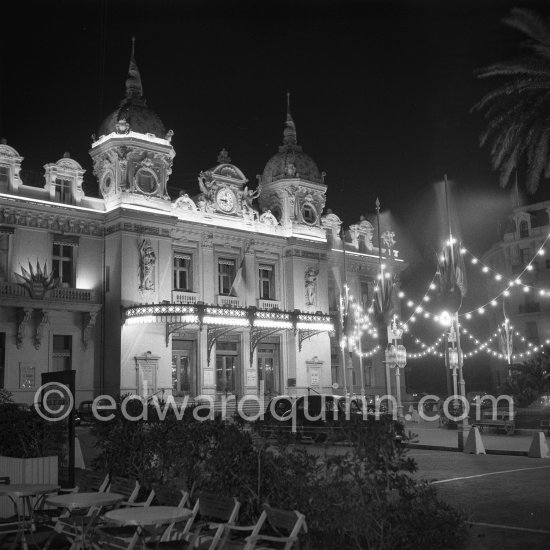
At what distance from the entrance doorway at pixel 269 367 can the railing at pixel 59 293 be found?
1092 cm

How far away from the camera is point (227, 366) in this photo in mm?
40312

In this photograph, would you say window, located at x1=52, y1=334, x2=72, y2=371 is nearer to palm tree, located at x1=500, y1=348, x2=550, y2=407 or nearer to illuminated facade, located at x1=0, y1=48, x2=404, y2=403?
illuminated facade, located at x1=0, y1=48, x2=404, y2=403

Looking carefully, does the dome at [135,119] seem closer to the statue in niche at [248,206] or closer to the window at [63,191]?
the window at [63,191]

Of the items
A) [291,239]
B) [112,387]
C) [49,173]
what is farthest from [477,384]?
[49,173]

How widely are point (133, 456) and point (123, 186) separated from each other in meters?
27.7

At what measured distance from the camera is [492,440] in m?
25.3

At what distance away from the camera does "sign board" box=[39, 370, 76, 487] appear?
12.1m

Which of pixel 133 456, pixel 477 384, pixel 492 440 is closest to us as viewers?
pixel 133 456

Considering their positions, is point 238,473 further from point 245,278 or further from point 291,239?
point 291,239

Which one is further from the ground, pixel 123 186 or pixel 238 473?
pixel 123 186

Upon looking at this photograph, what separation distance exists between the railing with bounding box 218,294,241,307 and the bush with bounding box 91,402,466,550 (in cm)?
2914

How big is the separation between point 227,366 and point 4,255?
1357 centimetres

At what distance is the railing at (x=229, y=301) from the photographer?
40.0 meters

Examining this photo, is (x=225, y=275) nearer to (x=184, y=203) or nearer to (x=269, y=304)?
(x=269, y=304)
